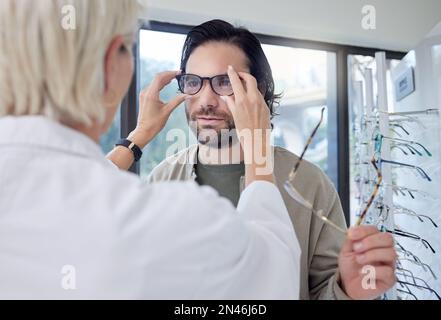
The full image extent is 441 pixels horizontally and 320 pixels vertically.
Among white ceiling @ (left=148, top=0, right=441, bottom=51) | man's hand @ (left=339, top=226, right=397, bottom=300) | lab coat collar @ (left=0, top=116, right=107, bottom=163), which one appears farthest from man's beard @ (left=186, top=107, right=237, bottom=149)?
white ceiling @ (left=148, top=0, right=441, bottom=51)

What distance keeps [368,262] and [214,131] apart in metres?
0.55

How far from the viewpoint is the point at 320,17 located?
2.21 metres

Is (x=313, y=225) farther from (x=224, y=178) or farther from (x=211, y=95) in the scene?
(x=211, y=95)

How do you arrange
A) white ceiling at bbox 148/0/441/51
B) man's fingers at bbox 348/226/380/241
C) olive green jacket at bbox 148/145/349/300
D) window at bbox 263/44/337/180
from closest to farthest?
man's fingers at bbox 348/226/380/241 < olive green jacket at bbox 148/145/349/300 < white ceiling at bbox 148/0/441/51 < window at bbox 263/44/337/180

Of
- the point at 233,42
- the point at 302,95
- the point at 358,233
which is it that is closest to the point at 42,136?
the point at 358,233

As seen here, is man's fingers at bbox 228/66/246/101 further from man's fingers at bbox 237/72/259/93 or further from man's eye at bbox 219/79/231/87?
man's eye at bbox 219/79/231/87

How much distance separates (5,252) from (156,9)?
1.62 metres

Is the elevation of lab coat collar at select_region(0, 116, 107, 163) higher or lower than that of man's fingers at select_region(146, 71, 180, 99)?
lower

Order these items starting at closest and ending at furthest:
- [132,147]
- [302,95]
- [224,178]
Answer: [132,147] → [224,178] → [302,95]

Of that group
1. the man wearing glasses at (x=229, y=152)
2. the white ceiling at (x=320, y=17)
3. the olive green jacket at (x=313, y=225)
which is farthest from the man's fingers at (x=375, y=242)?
the white ceiling at (x=320, y=17)

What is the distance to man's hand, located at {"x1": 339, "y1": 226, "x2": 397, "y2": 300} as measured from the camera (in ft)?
1.89

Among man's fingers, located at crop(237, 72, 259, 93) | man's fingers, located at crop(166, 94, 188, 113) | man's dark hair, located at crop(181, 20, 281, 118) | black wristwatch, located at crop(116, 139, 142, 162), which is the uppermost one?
man's dark hair, located at crop(181, 20, 281, 118)

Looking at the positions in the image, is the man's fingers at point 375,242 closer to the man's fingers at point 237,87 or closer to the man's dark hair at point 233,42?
the man's fingers at point 237,87
